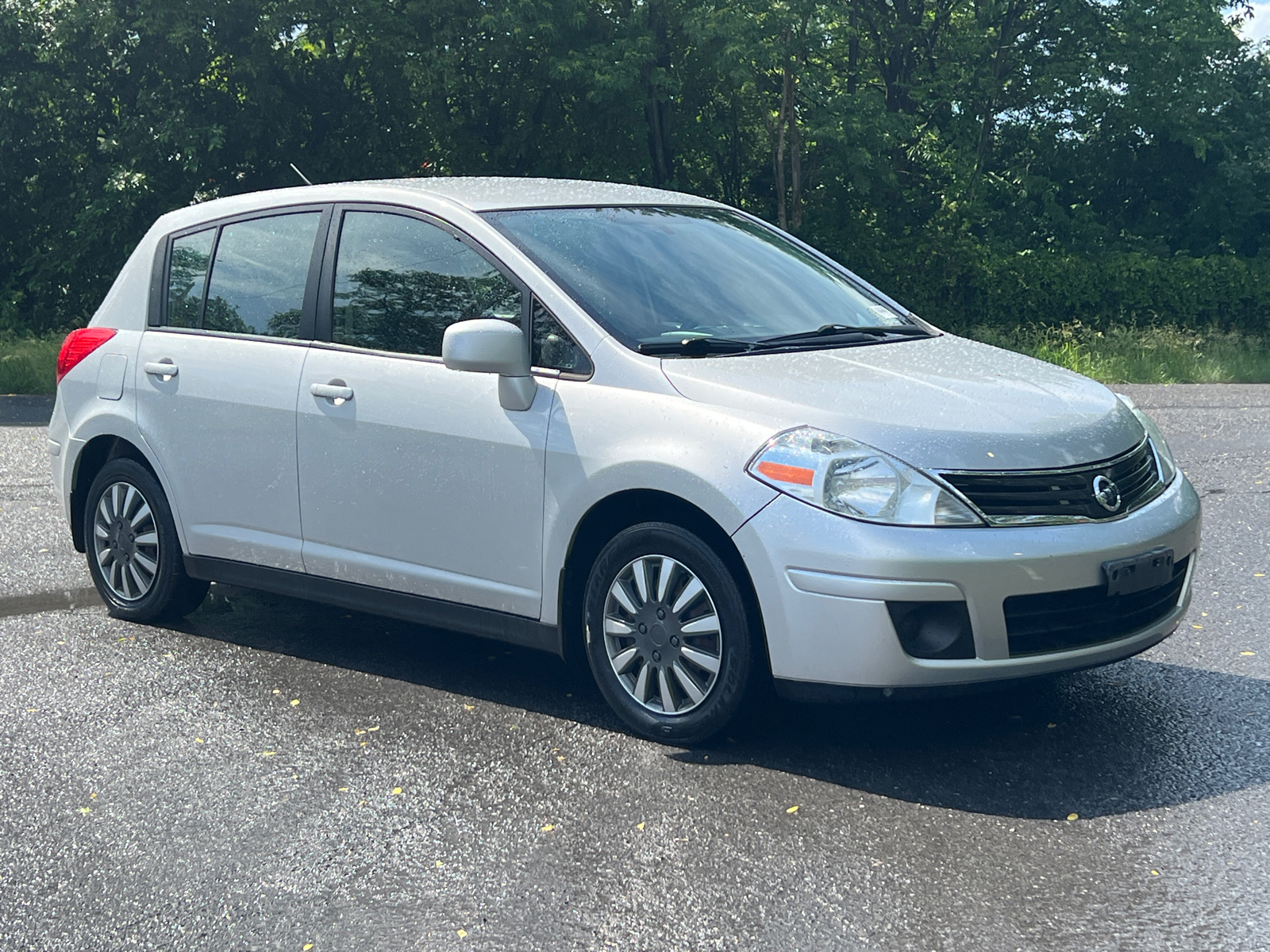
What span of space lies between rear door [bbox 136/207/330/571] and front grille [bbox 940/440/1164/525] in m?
2.64

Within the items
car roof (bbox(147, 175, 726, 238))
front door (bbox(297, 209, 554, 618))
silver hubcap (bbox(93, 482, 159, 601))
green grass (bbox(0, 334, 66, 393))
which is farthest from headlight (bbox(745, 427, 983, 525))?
green grass (bbox(0, 334, 66, 393))

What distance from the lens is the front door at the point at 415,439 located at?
16.3ft

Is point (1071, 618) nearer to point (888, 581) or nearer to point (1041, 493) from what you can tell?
point (1041, 493)

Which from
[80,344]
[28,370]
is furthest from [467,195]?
[28,370]

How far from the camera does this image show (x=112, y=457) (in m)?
6.45

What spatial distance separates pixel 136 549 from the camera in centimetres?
641

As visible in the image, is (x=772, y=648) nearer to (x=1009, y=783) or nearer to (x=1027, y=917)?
(x=1009, y=783)

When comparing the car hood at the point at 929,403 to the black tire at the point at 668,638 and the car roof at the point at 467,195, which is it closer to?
the black tire at the point at 668,638

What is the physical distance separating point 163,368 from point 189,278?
0.43 m

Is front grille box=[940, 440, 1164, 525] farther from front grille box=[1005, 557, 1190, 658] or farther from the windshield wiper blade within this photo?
the windshield wiper blade

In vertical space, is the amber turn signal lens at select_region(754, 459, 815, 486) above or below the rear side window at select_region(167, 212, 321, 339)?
below

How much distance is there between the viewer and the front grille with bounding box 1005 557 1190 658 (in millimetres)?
4273

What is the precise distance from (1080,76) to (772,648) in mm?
27624

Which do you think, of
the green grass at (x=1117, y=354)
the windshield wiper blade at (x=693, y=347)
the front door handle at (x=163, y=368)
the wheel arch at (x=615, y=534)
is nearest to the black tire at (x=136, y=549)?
the front door handle at (x=163, y=368)
